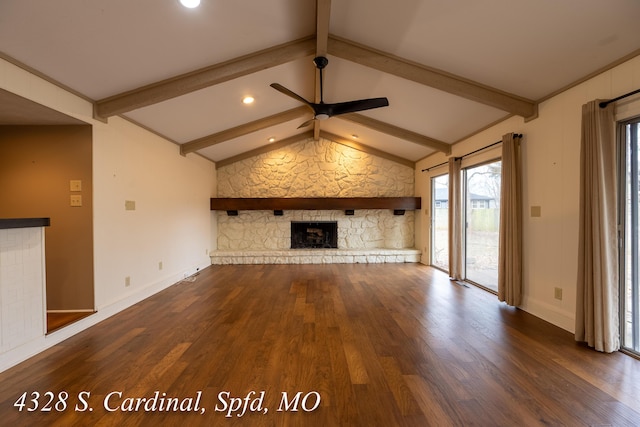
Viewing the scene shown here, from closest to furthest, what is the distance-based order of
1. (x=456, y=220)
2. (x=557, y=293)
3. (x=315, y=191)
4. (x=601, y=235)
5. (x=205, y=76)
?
(x=601, y=235)
(x=557, y=293)
(x=205, y=76)
(x=456, y=220)
(x=315, y=191)

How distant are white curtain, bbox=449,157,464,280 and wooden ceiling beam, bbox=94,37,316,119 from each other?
308 centimetres

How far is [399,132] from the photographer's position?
17.4 feet

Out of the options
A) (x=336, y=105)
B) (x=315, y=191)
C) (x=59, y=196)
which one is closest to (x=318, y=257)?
(x=315, y=191)

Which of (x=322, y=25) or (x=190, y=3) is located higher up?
(x=322, y=25)

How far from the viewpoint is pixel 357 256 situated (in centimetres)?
655

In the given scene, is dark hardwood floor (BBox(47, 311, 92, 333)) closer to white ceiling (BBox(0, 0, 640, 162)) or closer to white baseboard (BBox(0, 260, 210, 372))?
white baseboard (BBox(0, 260, 210, 372))

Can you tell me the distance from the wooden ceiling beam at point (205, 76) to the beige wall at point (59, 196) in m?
0.52

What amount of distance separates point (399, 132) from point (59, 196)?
5.01 metres

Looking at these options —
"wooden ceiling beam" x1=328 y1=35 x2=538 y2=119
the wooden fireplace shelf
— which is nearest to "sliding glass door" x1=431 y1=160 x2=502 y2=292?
"wooden ceiling beam" x1=328 y1=35 x2=538 y2=119

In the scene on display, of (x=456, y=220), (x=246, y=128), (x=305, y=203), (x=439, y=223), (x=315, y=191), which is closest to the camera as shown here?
(x=456, y=220)

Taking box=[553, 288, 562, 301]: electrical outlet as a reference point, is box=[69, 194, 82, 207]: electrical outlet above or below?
above

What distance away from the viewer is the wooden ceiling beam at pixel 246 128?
513 centimetres

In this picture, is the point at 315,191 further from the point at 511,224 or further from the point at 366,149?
the point at 511,224

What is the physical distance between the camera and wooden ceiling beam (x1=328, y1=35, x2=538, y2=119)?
125 inches
